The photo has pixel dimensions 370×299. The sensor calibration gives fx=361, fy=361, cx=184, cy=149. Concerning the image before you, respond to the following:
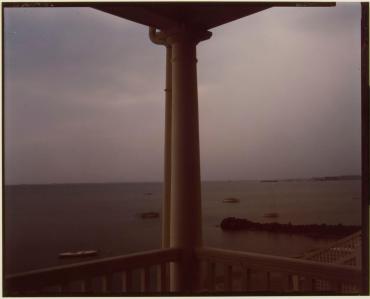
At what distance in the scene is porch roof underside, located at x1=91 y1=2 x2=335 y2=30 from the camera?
2.31m

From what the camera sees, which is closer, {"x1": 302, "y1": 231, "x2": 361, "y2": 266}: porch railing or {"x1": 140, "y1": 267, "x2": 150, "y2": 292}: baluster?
{"x1": 140, "y1": 267, "x2": 150, "y2": 292}: baluster

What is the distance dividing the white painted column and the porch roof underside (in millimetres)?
88

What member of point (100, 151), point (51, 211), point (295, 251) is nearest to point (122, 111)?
point (100, 151)

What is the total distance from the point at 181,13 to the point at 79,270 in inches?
70.4

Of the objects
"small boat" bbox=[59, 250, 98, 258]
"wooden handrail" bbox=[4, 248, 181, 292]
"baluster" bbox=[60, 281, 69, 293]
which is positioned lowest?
"small boat" bbox=[59, 250, 98, 258]

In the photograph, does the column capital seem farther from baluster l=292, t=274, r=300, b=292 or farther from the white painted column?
baluster l=292, t=274, r=300, b=292

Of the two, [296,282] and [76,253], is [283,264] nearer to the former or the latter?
[296,282]

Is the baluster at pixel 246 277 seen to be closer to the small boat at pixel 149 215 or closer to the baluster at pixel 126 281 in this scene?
the baluster at pixel 126 281

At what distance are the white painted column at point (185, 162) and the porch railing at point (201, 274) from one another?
7 centimetres

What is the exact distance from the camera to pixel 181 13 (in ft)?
8.29

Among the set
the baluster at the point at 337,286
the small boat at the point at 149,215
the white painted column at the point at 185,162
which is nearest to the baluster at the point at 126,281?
the white painted column at the point at 185,162

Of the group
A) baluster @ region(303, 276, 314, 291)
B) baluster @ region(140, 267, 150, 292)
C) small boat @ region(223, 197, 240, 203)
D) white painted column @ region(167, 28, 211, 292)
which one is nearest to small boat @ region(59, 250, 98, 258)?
small boat @ region(223, 197, 240, 203)

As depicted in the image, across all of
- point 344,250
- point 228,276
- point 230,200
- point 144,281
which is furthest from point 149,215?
point 144,281

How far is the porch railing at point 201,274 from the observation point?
1733 millimetres
